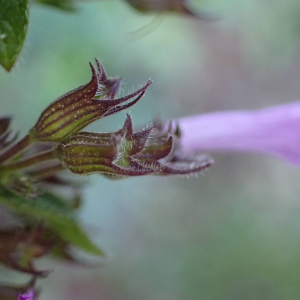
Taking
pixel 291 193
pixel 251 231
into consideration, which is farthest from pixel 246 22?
pixel 251 231

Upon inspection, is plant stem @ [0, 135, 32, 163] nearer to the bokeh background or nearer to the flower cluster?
the flower cluster

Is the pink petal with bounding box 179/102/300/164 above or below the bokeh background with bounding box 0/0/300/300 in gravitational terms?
below

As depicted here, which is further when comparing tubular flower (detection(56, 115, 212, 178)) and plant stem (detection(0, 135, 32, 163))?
plant stem (detection(0, 135, 32, 163))

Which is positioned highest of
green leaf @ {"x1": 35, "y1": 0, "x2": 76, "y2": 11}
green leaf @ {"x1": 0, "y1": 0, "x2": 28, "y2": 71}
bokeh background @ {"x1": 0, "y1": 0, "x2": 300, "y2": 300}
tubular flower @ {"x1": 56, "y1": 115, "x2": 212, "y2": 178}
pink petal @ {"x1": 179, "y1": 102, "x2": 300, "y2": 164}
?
bokeh background @ {"x1": 0, "y1": 0, "x2": 300, "y2": 300}

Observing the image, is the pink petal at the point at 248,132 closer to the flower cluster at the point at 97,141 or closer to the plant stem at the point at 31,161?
the flower cluster at the point at 97,141

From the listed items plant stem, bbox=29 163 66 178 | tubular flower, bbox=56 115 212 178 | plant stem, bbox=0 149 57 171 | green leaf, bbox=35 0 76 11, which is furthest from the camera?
green leaf, bbox=35 0 76 11

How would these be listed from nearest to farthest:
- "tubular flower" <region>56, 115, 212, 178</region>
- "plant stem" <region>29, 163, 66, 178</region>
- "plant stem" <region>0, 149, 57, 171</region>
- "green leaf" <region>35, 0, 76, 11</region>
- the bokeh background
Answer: "tubular flower" <region>56, 115, 212, 178</region> → "plant stem" <region>0, 149, 57, 171</region> → "plant stem" <region>29, 163, 66, 178</region> → "green leaf" <region>35, 0, 76, 11</region> → the bokeh background

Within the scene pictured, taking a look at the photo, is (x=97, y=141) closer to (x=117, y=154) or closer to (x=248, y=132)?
(x=117, y=154)

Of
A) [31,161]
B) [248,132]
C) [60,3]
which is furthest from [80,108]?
[248,132]

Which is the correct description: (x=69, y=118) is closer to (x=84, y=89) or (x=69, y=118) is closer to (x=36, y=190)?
(x=84, y=89)

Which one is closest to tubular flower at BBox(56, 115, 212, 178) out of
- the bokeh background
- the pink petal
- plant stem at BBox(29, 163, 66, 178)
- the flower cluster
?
the flower cluster
